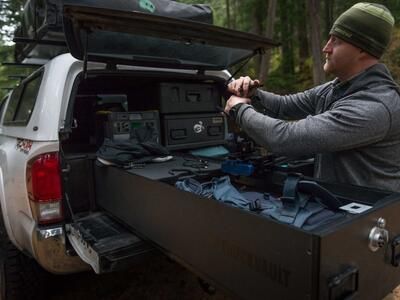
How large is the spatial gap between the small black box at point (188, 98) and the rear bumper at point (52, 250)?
4.66 ft

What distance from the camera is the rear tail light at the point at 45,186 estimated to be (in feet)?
6.79

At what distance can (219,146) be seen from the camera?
3.45 meters

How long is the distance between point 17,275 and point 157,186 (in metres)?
1.64

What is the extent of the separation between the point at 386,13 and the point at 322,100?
1.87 ft

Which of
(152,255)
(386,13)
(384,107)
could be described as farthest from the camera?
(152,255)

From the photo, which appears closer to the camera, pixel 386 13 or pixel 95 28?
pixel 386 13

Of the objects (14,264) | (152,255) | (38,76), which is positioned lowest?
(14,264)

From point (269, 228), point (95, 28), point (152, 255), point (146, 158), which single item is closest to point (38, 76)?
point (95, 28)

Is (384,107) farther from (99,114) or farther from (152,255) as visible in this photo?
(99,114)

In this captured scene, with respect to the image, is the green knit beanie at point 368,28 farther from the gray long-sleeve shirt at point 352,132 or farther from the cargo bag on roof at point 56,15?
the cargo bag on roof at point 56,15

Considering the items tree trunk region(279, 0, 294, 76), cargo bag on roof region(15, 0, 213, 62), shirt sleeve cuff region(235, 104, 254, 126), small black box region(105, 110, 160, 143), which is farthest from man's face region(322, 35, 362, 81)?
tree trunk region(279, 0, 294, 76)

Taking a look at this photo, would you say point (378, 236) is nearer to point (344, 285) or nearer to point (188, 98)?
point (344, 285)

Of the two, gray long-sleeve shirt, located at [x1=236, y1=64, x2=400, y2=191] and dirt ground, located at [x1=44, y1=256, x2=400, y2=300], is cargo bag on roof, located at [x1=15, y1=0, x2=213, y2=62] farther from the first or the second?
dirt ground, located at [x1=44, y1=256, x2=400, y2=300]

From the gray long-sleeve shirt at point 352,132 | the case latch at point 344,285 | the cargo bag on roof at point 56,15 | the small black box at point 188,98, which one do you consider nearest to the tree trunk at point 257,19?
the cargo bag on roof at point 56,15
